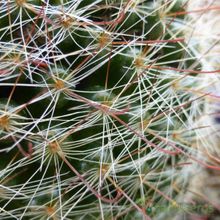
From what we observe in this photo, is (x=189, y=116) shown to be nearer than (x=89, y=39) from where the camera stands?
No

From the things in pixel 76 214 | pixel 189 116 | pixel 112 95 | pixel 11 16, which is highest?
pixel 11 16

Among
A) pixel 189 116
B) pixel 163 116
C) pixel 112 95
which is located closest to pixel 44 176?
pixel 112 95

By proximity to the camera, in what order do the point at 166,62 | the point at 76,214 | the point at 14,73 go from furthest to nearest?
the point at 166,62 → the point at 76,214 → the point at 14,73

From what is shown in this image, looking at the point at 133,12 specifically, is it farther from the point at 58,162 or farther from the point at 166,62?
the point at 58,162

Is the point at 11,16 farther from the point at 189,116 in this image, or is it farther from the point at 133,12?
the point at 189,116

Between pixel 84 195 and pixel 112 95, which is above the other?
pixel 112 95

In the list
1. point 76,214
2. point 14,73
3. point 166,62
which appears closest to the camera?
point 14,73
